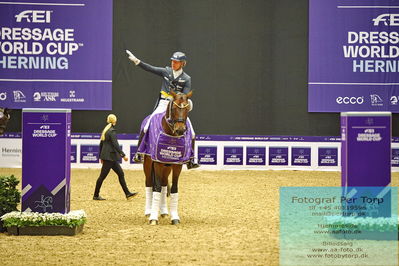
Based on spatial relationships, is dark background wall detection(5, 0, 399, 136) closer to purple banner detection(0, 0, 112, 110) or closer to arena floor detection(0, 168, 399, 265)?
purple banner detection(0, 0, 112, 110)

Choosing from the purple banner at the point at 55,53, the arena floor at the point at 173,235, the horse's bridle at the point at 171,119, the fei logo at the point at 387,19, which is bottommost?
the arena floor at the point at 173,235

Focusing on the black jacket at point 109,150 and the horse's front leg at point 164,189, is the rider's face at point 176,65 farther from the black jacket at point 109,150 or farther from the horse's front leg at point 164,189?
the black jacket at point 109,150

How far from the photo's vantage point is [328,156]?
75.3 ft

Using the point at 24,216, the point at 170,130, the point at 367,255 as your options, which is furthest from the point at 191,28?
the point at 367,255

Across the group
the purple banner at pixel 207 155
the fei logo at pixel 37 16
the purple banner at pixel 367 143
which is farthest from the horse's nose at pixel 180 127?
the fei logo at pixel 37 16

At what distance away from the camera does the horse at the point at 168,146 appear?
12.1 m

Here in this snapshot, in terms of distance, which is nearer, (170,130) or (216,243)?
(216,243)

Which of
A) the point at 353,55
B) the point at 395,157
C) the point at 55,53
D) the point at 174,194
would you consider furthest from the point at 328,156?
the point at 174,194

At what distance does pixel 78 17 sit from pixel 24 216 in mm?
12039

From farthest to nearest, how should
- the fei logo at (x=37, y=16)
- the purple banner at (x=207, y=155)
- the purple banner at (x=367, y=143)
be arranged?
the purple banner at (x=207, y=155) < the fei logo at (x=37, y=16) < the purple banner at (x=367, y=143)

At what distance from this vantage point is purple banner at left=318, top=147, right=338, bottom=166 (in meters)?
22.9

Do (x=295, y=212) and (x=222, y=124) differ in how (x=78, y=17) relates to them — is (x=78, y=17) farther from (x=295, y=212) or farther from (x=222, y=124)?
(x=295, y=212)

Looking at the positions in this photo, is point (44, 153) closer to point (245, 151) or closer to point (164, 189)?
point (164, 189)

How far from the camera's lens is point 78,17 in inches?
886
